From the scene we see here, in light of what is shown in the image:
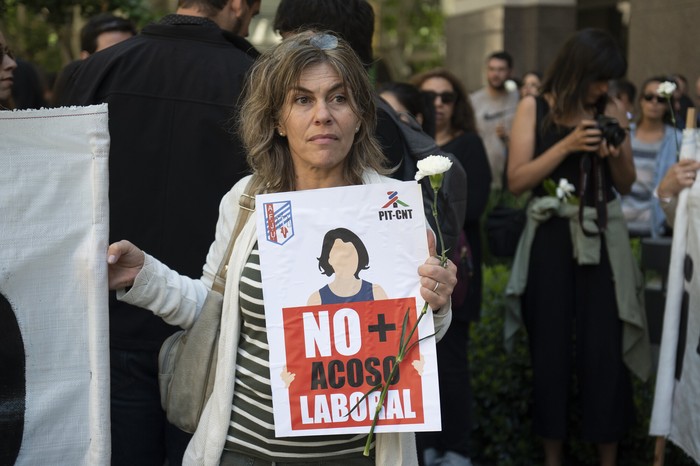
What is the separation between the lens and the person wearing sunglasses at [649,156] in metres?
8.31

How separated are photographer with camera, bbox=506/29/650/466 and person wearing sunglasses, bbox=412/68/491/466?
41 cm

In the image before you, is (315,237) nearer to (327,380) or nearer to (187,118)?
(327,380)

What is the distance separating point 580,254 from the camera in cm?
513

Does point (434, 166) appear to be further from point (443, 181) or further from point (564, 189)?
point (564, 189)

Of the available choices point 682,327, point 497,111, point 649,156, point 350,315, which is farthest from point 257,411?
point 497,111

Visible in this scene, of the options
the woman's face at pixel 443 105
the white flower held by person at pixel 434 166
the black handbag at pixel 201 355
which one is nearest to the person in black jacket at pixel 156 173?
the black handbag at pixel 201 355

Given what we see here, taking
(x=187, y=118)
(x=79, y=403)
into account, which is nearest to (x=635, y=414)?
(x=187, y=118)

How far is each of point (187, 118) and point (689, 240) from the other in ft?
7.29

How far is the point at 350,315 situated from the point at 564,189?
2709 millimetres

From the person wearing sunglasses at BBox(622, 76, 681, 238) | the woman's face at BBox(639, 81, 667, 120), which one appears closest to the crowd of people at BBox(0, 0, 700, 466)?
the person wearing sunglasses at BBox(622, 76, 681, 238)

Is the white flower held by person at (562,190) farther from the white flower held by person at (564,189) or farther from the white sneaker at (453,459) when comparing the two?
the white sneaker at (453,459)

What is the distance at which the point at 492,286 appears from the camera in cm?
629

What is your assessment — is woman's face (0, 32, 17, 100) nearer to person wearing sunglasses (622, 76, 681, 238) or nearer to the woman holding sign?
the woman holding sign

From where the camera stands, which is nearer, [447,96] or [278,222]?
[278,222]
